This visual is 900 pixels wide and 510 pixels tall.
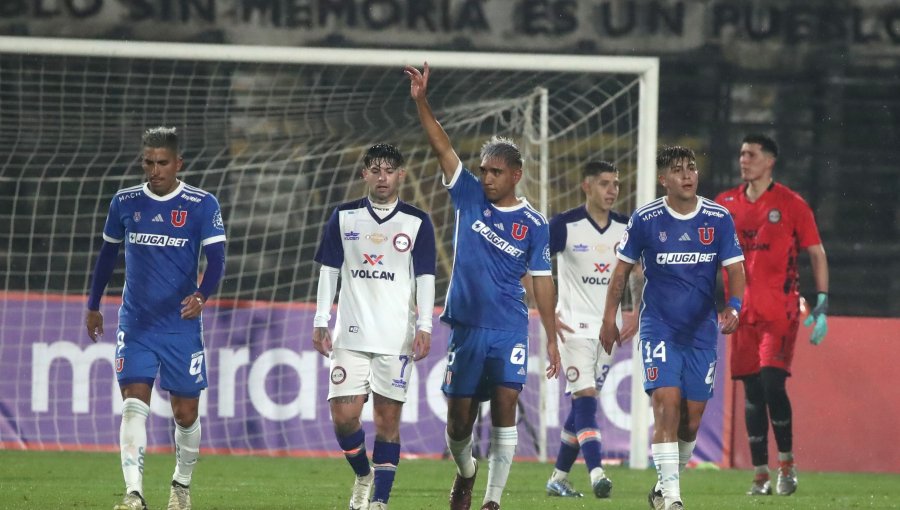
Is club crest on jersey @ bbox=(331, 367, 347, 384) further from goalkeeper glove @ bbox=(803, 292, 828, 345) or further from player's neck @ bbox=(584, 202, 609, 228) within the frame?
goalkeeper glove @ bbox=(803, 292, 828, 345)

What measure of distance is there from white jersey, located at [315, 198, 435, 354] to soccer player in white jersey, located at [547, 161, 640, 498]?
2410 mm

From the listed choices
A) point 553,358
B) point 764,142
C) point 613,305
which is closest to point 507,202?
point 553,358

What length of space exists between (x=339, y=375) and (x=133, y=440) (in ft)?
3.26

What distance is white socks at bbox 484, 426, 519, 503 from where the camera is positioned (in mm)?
7211

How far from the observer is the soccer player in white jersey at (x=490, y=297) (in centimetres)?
719

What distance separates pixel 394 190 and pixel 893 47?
383 inches

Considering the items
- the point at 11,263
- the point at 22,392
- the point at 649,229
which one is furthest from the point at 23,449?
the point at 649,229

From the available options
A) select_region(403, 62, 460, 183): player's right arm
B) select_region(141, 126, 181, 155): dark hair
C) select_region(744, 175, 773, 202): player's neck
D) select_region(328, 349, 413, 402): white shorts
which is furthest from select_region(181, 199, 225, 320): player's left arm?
select_region(744, 175, 773, 202): player's neck

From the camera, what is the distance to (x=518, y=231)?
7.27 metres

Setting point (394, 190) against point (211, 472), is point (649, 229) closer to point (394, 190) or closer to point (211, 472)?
point (394, 190)

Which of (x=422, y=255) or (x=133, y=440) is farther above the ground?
(x=422, y=255)

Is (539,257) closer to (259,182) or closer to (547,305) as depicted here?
(547,305)

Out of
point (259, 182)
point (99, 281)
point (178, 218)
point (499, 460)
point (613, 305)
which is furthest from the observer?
point (259, 182)

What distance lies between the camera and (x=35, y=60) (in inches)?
575
